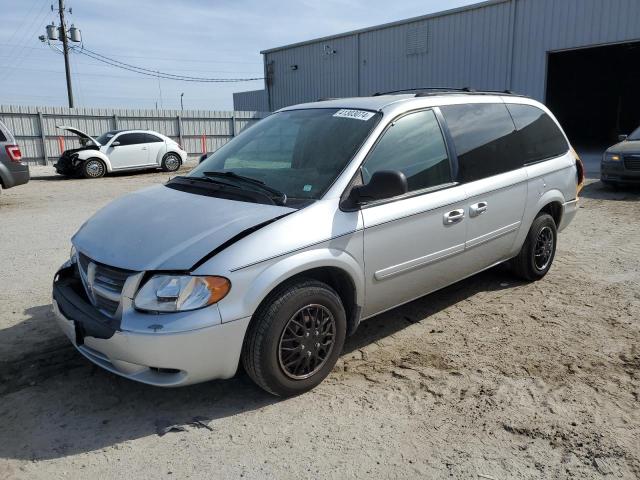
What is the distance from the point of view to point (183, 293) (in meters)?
2.75

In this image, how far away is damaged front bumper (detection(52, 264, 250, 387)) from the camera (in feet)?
8.93

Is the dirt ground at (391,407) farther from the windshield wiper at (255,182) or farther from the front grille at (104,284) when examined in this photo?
the windshield wiper at (255,182)

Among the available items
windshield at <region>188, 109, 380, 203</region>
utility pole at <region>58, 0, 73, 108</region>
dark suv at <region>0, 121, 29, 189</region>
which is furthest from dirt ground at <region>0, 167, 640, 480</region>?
utility pole at <region>58, 0, 73, 108</region>

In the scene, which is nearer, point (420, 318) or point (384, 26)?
point (420, 318)

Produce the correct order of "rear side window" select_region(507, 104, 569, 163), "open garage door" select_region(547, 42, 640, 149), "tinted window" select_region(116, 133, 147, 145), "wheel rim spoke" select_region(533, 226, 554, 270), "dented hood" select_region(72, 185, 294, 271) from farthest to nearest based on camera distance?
"open garage door" select_region(547, 42, 640, 149), "tinted window" select_region(116, 133, 147, 145), "wheel rim spoke" select_region(533, 226, 554, 270), "rear side window" select_region(507, 104, 569, 163), "dented hood" select_region(72, 185, 294, 271)

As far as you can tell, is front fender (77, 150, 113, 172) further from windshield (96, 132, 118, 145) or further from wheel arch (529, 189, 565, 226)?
wheel arch (529, 189, 565, 226)

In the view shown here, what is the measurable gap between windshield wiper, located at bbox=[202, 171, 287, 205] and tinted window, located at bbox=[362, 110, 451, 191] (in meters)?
0.58

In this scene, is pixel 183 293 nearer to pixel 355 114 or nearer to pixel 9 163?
pixel 355 114

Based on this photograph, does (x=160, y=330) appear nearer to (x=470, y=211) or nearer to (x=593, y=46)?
(x=470, y=211)

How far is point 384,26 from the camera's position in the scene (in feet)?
81.4

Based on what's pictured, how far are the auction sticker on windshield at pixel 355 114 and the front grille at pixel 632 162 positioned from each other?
8.90 meters

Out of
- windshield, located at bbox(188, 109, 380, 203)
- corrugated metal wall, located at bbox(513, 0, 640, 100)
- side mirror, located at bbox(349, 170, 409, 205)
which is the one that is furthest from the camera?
corrugated metal wall, located at bbox(513, 0, 640, 100)

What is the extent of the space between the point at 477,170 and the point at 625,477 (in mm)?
2434

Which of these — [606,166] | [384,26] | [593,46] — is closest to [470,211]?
[606,166]
